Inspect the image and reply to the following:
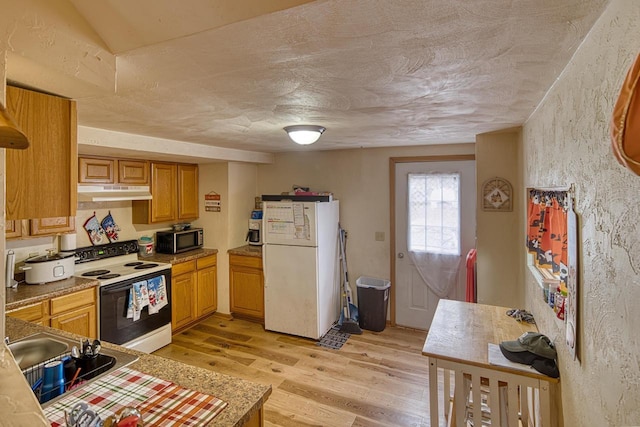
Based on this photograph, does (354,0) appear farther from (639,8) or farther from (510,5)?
(639,8)

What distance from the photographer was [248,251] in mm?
4168

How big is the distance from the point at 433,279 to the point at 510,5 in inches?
130

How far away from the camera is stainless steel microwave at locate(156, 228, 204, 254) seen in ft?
12.9

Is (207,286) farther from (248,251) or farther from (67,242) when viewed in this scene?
(67,242)

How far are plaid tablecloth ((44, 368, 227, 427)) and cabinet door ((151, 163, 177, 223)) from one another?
8.87 feet

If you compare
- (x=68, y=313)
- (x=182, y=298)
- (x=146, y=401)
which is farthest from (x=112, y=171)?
(x=146, y=401)

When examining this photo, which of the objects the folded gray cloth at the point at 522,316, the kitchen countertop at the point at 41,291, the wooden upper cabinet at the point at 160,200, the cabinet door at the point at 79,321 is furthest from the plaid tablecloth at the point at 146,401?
the wooden upper cabinet at the point at 160,200

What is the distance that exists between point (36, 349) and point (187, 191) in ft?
9.02

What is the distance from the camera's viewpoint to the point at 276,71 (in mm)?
1293

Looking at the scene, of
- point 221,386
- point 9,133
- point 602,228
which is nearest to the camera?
point 9,133

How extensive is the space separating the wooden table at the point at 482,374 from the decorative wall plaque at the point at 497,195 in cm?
91

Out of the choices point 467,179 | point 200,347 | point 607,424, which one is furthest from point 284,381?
point 467,179

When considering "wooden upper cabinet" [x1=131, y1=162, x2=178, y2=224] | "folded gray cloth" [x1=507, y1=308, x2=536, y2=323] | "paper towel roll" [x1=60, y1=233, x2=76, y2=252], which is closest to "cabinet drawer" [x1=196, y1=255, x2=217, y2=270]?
"wooden upper cabinet" [x1=131, y1=162, x2=178, y2=224]

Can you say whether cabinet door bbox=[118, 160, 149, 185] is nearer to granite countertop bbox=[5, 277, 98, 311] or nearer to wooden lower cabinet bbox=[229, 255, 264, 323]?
granite countertop bbox=[5, 277, 98, 311]
